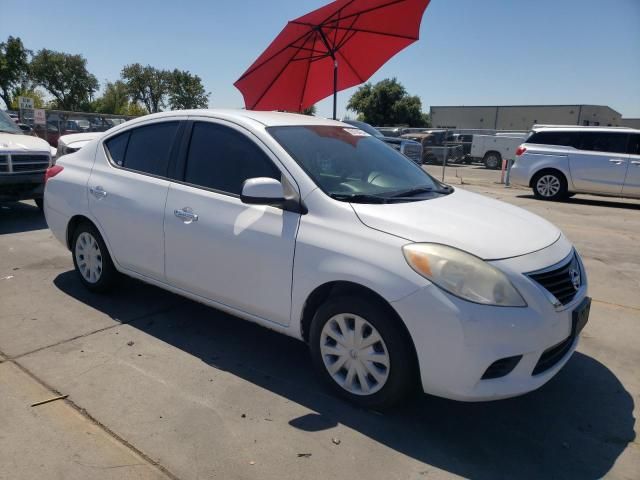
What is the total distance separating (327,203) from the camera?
2.99m

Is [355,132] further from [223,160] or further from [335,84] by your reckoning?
[335,84]

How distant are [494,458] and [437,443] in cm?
29

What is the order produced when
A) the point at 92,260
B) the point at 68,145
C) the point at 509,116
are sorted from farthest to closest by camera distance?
the point at 509,116, the point at 68,145, the point at 92,260

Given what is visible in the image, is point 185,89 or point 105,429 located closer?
point 105,429

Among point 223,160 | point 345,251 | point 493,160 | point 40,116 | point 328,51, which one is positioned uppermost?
point 328,51

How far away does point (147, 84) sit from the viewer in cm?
6788

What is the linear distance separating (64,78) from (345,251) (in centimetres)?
6982

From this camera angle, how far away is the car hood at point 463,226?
269 centimetres

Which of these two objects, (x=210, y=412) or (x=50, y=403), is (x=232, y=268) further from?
(x=50, y=403)

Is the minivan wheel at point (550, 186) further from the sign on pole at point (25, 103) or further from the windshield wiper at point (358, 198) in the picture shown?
the sign on pole at point (25, 103)

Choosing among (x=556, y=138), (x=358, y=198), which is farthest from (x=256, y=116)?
(x=556, y=138)

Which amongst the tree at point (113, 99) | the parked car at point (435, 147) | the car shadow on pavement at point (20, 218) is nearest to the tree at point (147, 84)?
the tree at point (113, 99)

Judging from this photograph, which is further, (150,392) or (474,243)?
(150,392)

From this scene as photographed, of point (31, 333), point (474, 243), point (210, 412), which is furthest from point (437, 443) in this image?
point (31, 333)
